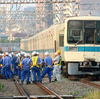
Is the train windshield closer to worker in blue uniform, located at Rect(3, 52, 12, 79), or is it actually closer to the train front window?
the train front window

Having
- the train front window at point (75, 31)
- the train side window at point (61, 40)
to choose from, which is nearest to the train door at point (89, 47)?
the train front window at point (75, 31)

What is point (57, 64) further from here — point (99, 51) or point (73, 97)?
point (73, 97)

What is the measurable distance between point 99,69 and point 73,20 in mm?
2593

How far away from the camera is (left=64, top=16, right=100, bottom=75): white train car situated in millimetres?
15906

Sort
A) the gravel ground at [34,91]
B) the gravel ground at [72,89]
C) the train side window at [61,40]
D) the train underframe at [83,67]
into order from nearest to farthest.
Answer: the gravel ground at [72,89]
the gravel ground at [34,91]
the train underframe at [83,67]
the train side window at [61,40]

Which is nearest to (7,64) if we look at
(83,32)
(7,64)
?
(7,64)

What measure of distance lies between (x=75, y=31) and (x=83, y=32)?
0.37m

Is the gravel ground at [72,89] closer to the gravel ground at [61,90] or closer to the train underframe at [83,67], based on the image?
the gravel ground at [61,90]

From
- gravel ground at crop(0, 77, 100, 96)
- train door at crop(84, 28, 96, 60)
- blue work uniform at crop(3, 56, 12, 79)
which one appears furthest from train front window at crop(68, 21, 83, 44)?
blue work uniform at crop(3, 56, 12, 79)

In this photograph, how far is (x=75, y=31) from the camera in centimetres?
1606

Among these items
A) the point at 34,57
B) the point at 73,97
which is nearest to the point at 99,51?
the point at 34,57

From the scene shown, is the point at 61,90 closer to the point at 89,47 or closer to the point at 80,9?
the point at 89,47

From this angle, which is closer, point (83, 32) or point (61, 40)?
point (83, 32)

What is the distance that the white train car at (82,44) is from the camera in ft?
52.2
